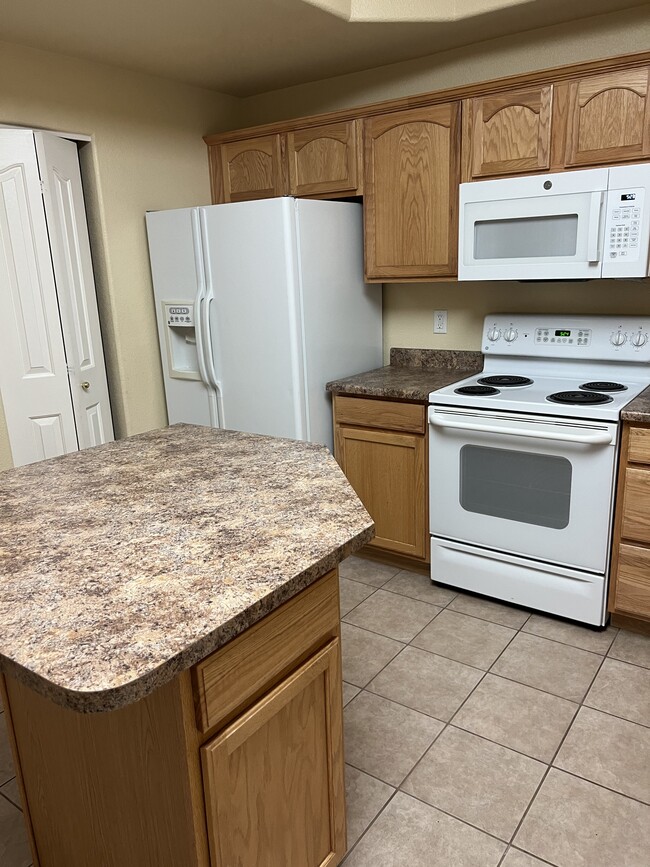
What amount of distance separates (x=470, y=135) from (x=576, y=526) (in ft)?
5.33

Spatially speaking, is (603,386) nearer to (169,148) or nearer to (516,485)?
(516,485)

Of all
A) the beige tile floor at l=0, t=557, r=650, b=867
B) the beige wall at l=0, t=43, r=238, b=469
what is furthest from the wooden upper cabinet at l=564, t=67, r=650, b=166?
the beige wall at l=0, t=43, r=238, b=469

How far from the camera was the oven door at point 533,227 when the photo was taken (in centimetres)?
240

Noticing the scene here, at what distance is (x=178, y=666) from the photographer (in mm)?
889

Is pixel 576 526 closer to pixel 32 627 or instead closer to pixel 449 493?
pixel 449 493

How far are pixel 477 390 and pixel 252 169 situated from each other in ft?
5.49

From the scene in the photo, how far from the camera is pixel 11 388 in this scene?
2744 mm

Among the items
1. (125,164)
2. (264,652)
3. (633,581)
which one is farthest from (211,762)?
(125,164)

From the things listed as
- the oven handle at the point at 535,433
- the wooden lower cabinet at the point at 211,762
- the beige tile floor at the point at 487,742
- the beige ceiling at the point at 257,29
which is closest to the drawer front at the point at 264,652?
the wooden lower cabinet at the point at 211,762

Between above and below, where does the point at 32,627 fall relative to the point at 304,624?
above

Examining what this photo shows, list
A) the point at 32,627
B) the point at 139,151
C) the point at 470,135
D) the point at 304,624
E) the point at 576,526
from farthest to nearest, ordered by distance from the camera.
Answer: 1. the point at 139,151
2. the point at 470,135
3. the point at 576,526
4. the point at 304,624
5. the point at 32,627

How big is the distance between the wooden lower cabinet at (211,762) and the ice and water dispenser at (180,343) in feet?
6.90

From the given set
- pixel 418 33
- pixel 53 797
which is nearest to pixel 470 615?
pixel 53 797

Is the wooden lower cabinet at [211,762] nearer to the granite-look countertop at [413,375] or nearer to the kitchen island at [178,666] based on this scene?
the kitchen island at [178,666]
